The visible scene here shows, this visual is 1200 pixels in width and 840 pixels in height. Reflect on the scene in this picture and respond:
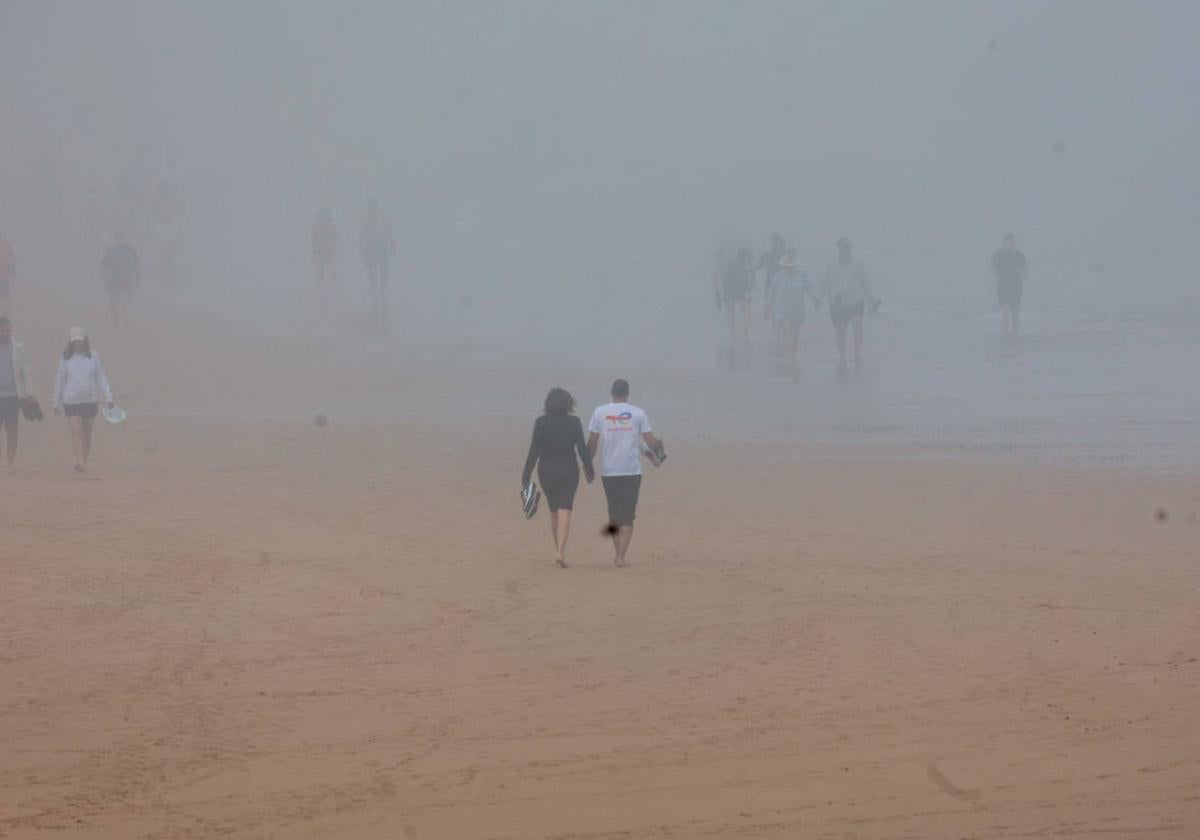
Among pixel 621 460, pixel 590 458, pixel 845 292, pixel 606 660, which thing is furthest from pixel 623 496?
pixel 845 292

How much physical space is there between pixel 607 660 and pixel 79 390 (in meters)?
9.98

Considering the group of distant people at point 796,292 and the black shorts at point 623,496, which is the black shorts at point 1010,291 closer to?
the group of distant people at point 796,292

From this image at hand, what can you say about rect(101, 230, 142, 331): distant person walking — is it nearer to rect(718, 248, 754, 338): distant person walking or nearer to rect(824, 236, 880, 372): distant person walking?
rect(718, 248, 754, 338): distant person walking

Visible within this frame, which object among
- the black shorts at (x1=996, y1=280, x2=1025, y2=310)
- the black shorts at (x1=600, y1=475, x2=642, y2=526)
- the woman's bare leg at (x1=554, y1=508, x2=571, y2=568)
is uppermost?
the black shorts at (x1=996, y1=280, x2=1025, y2=310)

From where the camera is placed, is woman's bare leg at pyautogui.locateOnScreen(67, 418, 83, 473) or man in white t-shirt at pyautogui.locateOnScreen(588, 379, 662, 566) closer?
man in white t-shirt at pyautogui.locateOnScreen(588, 379, 662, 566)

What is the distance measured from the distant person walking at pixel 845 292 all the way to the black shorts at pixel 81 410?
504 inches

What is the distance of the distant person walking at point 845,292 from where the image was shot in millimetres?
28891

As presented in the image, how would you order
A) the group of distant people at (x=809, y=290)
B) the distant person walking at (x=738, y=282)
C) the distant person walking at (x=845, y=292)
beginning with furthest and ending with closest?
the distant person walking at (x=738, y=282) < the group of distant people at (x=809, y=290) < the distant person walking at (x=845, y=292)

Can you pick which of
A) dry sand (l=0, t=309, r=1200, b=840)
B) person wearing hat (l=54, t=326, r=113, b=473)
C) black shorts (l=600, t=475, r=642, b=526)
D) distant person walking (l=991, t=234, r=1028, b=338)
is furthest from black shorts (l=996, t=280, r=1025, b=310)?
black shorts (l=600, t=475, r=642, b=526)

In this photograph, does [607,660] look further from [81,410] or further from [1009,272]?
[1009,272]

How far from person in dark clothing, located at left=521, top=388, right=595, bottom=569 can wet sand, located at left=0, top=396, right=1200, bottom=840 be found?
0.44m

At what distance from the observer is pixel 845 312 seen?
2908 cm

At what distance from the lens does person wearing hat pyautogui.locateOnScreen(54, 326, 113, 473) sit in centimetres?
1939

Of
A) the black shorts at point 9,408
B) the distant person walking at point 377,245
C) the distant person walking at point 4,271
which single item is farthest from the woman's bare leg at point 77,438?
the distant person walking at point 377,245
